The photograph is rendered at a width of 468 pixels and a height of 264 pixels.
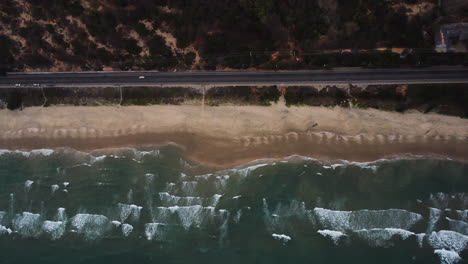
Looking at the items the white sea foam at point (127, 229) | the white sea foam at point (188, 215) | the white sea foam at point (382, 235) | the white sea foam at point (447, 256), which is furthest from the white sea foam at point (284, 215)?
the white sea foam at point (127, 229)

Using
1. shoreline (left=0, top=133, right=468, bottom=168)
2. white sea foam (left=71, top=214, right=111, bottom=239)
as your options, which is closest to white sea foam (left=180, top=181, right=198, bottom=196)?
shoreline (left=0, top=133, right=468, bottom=168)

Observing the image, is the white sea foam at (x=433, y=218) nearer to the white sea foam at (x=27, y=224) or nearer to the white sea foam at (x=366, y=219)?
the white sea foam at (x=366, y=219)

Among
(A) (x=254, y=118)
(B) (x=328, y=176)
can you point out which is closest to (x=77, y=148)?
(A) (x=254, y=118)

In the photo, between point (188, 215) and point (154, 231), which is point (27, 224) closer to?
point (154, 231)

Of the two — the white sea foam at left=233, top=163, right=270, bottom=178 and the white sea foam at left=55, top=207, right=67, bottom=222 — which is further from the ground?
the white sea foam at left=233, top=163, right=270, bottom=178

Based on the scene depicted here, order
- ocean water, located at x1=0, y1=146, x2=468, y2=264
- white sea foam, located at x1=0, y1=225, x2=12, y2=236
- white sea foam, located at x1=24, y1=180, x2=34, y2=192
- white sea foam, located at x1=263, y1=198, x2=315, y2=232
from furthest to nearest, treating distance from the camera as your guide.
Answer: white sea foam, located at x1=24, y1=180, x2=34, y2=192, white sea foam, located at x1=0, y1=225, x2=12, y2=236, white sea foam, located at x1=263, y1=198, x2=315, y2=232, ocean water, located at x1=0, y1=146, x2=468, y2=264

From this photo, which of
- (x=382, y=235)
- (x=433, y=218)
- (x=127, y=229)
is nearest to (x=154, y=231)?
(x=127, y=229)

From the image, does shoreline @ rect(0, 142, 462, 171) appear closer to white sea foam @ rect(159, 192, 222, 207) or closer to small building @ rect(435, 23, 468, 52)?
white sea foam @ rect(159, 192, 222, 207)
